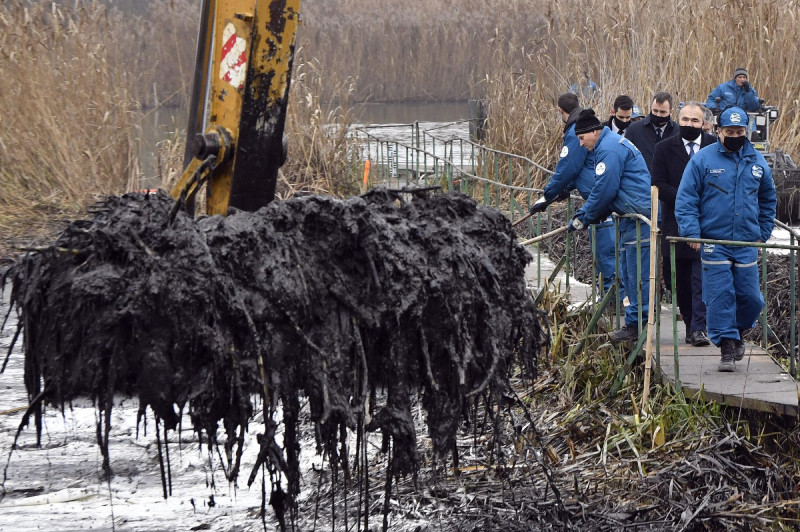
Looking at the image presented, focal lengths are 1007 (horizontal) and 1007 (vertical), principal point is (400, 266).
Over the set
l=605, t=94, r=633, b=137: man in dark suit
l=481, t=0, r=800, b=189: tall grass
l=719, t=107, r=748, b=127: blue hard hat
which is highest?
l=481, t=0, r=800, b=189: tall grass

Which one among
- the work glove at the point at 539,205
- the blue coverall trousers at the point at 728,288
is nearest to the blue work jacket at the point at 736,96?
the work glove at the point at 539,205

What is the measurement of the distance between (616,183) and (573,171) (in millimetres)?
728

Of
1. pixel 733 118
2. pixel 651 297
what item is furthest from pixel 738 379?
pixel 733 118

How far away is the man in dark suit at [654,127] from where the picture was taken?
7.62 meters

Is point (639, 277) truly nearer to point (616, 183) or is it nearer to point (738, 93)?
point (616, 183)

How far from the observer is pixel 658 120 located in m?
7.69

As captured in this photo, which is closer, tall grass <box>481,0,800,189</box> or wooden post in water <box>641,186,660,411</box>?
wooden post in water <box>641,186,660,411</box>

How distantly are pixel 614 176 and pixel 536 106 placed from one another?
6960 mm

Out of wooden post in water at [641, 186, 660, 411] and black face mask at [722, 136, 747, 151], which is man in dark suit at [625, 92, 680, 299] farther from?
wooden post in water at [641, 186, 660, 411]

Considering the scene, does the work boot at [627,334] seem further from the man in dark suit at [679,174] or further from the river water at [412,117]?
the river water at [412,117]

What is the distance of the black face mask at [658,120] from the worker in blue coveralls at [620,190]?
1054 mm

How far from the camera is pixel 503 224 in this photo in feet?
13.2

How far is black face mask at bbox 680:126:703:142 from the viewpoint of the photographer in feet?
22.6

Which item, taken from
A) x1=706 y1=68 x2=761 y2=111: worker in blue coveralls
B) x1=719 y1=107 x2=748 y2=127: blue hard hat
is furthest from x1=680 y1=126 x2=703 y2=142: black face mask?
x1=706 y1=68 x2=761 y2=111: worker in blue coveralls
